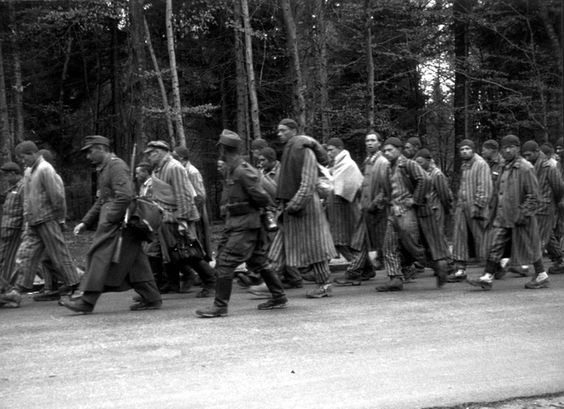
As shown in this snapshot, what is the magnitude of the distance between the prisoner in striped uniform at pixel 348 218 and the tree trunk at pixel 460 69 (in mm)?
17110

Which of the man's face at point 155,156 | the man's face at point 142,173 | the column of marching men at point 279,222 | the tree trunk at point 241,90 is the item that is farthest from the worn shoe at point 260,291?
the tree trunk at point 241,90

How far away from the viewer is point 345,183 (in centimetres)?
1220

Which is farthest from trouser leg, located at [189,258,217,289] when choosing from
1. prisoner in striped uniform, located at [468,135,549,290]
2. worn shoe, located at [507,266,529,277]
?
worn shoe, located at [507,266,529,277]

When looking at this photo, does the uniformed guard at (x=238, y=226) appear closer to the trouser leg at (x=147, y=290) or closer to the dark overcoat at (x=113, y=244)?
the trouser leg at (x=147, y=290)

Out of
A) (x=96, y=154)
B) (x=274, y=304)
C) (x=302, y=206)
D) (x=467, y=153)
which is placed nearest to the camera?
(x=274, y=304)

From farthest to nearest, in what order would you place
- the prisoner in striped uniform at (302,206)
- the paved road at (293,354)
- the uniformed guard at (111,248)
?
the prisoner in striped uniform at (302,206)
the uniformed guard at (111,248)
the paved road at (293,354)

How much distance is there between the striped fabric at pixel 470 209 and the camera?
40.2 feet

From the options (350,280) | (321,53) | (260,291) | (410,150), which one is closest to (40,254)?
(260,291)

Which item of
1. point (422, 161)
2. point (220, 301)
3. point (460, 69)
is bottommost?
point (220, 301)

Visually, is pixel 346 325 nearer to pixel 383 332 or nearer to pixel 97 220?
pixel 383 332

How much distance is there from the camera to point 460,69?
2878cm

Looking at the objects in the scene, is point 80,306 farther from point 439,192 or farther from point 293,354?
point 439,192

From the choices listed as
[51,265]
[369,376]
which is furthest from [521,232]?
[51,265]

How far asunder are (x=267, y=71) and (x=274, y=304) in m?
20.9
